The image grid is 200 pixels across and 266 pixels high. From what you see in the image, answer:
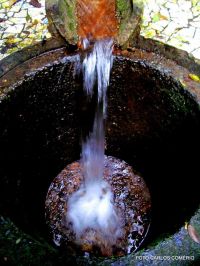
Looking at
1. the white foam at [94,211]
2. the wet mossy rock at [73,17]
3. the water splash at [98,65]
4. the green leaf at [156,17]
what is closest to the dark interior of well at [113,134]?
the water splash at [98,65]

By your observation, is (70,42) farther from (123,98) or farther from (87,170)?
(87,170)

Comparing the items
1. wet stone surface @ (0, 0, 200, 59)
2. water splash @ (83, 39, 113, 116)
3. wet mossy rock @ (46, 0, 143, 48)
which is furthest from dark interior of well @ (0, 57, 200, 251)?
wet stone surface @ (0, 0, 200, 59)

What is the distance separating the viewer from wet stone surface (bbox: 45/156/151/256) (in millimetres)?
3529

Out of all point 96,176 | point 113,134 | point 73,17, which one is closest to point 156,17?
point 113,134

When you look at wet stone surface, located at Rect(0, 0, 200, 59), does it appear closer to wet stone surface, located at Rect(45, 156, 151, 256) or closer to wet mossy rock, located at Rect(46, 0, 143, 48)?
wet mossy rock, located at Rect(46, 0, 143, 48)

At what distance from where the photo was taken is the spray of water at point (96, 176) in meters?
3.15

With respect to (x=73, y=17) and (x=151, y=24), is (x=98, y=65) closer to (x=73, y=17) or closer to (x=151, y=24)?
(x=73, y=17)

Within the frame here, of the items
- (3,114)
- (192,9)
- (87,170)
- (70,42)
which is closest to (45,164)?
(87,170)

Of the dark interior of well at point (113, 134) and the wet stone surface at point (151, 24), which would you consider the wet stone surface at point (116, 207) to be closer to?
the dark interior of well at point (113, 134)

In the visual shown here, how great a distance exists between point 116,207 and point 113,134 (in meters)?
0.79

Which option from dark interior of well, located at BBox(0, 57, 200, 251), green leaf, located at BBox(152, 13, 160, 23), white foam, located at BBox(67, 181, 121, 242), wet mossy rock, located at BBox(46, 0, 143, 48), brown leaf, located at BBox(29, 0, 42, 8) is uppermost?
wet mossy rock, located at BBox(46, 0, 143, 48)

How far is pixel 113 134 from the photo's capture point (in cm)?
392

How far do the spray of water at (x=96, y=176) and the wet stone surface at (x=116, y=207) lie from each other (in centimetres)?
6

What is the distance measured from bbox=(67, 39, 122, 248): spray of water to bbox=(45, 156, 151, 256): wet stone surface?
0.06 metres
